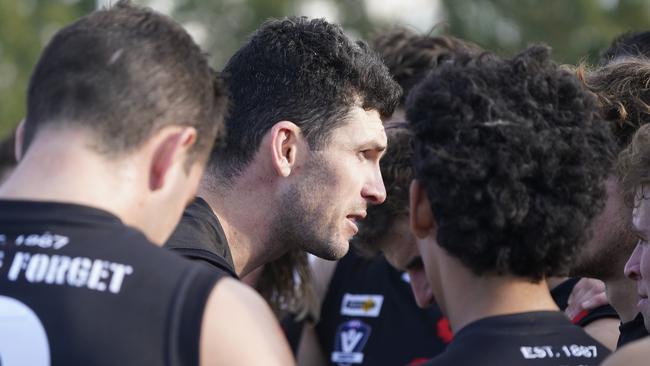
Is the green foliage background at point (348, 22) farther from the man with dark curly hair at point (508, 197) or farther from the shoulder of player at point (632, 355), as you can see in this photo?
the shoulder of player at point (632, 355)

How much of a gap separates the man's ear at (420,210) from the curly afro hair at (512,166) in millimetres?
37

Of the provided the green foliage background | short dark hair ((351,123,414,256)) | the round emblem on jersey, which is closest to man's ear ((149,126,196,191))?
the round emblem on jersey

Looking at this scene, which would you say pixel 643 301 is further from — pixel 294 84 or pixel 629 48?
pixel 629 48

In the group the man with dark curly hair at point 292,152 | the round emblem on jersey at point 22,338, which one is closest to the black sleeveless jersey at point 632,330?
the man with dark curly hair at point 292,152

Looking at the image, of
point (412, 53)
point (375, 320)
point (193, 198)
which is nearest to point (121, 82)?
point (193, 198)

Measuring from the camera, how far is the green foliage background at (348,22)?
2181cm

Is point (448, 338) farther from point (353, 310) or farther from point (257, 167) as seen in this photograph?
point (257, 167)

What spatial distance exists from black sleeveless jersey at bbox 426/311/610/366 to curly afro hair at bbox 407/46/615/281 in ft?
0.41

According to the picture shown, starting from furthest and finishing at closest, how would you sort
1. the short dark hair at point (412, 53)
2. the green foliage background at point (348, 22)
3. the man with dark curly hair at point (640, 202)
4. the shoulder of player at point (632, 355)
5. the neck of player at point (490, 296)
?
the green foliage background at point (348, 22) → the short dark hair at point (412, 53) → the man with dark curly hair at point (640, 202) → the neck of player at point (490, 296) → the shoulder of player at point (632, 355)

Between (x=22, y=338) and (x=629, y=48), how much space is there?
4.00 metres

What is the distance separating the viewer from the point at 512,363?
8.38 feet

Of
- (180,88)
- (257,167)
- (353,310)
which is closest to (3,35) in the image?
(353,310)

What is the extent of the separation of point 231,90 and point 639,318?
1.85m

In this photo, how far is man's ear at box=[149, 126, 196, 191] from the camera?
2549 millimetres
